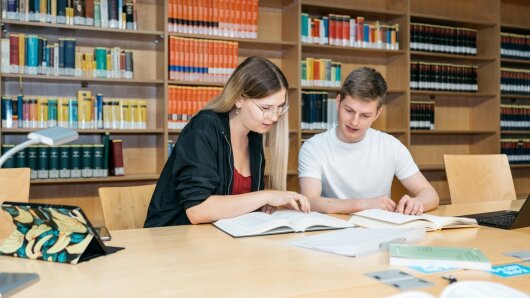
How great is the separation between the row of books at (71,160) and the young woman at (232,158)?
1703 millimetres

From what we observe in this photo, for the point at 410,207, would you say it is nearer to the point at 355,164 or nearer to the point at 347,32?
the point at 355,164

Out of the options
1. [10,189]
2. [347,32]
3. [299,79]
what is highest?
[347,32]

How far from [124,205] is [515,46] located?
4.18 meters

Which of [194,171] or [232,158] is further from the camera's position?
[232,158]

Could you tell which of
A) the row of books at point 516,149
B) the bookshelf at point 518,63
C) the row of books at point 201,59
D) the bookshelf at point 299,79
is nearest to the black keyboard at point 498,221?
the bookshelf at point 299,79

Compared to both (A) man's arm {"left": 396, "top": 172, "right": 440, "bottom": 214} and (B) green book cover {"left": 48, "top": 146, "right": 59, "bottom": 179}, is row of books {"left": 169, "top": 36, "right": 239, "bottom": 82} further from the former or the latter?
(A) man's arm {"left": 396, "top": 172, "right": 440, "bottom": 214}

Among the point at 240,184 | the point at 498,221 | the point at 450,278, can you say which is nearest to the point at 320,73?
the point at 240,184

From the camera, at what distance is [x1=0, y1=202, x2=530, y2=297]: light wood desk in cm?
100

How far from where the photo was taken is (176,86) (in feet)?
11.9

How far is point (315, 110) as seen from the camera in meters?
4.01

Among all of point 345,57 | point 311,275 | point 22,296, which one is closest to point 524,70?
point 345,57

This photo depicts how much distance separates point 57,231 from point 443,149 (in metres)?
4.18

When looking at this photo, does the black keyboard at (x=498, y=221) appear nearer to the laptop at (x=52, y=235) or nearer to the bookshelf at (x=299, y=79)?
the laptop at (x=52, y=235)

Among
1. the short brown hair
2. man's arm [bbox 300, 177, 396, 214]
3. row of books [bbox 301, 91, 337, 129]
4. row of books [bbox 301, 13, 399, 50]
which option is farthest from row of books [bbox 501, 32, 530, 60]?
man's arm [bbox 300, 177, 396, 214]
